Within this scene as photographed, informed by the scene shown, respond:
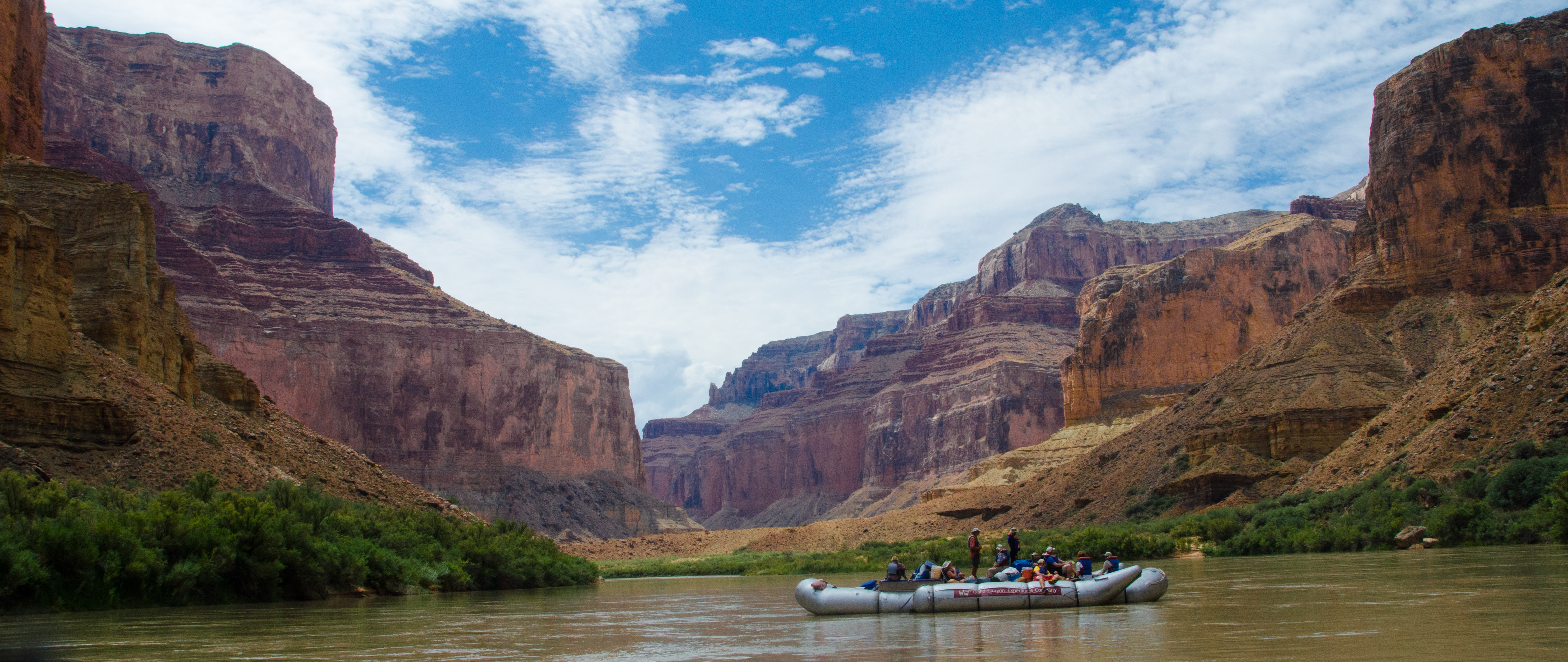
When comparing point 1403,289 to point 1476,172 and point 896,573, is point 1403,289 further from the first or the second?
point 896,573

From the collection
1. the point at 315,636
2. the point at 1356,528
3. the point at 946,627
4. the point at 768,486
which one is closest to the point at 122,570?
the point at 315,636

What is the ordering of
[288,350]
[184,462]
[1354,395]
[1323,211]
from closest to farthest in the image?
1. [184,462]
2. [1354,395]
3. [288,350]
4. [1323,211]

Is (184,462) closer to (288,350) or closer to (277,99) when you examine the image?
(288,350)

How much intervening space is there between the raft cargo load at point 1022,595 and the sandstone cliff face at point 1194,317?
79.2 metres

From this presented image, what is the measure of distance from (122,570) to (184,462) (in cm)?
810

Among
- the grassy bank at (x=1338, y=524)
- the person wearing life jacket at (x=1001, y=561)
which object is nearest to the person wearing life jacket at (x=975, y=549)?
the person wearing life jacket at (x=1001, y=561)

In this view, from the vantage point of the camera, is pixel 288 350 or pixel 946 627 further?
pixel 288 350

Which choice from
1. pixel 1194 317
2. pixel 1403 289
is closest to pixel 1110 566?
pixel 1403 289

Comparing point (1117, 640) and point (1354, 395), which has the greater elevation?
point (1354, 395)

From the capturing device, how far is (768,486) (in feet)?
652

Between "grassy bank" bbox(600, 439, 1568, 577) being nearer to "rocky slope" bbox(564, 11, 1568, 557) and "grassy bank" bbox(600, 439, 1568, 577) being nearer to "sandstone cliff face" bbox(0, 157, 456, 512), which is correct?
"rocky slope" bbox(564, 11, 1568, 557)

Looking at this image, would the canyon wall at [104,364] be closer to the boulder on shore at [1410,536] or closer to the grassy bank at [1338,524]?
the grassy bank at [1338,524]

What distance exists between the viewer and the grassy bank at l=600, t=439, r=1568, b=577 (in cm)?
3331

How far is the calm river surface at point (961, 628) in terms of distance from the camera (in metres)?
14.5
